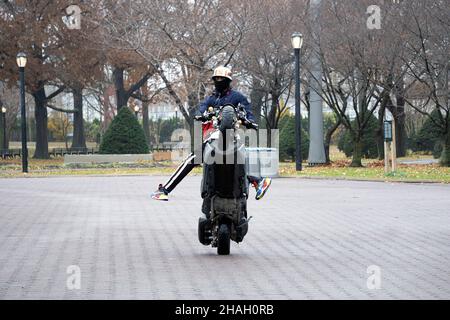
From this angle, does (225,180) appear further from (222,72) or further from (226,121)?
(222,72)

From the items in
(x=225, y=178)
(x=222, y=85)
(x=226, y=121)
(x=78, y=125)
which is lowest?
(x=225, y=178)

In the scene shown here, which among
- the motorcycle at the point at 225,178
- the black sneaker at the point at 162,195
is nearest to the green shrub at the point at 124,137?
the black sneaker at the point at 162,195

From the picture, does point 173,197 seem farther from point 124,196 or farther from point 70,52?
point 70,52

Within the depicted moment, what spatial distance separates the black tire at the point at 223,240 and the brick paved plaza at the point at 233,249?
4.8 inches

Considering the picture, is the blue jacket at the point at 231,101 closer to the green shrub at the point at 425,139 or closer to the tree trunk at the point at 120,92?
the green shrub at the point at 425,139

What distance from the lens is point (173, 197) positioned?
70.1 ft

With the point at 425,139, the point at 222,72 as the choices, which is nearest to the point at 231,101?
the point at 222,72

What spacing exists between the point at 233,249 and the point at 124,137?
34.9 meters

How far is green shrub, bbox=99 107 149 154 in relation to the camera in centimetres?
4603

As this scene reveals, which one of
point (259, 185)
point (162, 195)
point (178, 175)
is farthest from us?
point (162, 195)

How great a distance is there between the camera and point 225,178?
36.2 feet

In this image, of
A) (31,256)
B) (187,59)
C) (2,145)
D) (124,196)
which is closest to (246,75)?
(187,59)

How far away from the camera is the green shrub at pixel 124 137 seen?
4603cm

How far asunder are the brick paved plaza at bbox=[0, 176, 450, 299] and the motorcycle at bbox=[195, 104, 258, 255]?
1.28 feet
